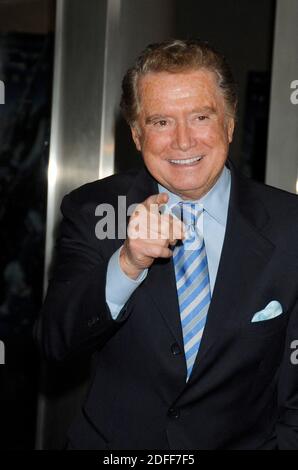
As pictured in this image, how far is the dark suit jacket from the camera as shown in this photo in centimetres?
166

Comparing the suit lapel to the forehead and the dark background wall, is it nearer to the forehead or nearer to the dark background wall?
the forehead

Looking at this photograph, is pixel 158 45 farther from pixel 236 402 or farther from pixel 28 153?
pixel 28 153

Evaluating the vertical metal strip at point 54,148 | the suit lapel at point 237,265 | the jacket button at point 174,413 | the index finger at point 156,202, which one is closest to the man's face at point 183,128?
the suit lapel at point 237,265

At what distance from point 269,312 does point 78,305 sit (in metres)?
0.46

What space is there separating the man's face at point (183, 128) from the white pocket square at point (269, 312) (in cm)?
32

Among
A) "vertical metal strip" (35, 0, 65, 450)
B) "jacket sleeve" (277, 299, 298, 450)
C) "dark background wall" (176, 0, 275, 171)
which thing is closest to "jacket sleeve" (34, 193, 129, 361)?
"jacket sleeve" (277, 299, 298, 450)

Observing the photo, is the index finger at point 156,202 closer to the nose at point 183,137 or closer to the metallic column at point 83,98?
the nose at point 183,137

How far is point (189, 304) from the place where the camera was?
1.71m

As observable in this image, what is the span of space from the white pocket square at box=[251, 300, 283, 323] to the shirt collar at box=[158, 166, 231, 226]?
23 centimetres

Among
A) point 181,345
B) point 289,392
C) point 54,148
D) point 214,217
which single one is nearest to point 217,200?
point 214,217

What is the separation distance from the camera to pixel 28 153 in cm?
299

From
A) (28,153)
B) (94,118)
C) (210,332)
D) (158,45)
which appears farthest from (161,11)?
(210,332)

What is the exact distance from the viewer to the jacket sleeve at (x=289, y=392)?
178cm

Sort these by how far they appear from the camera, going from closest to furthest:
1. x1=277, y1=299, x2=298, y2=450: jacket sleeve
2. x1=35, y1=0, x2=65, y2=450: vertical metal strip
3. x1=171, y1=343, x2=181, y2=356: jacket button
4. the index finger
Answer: the index finger, x1=171, y1=343, x2=181, y2=356: jacket button, x1=277, y1=299, x2=298, y2=450: jacket sleeve, x1=35, y1=0, x2=65, y2=450: vertical metal strip
